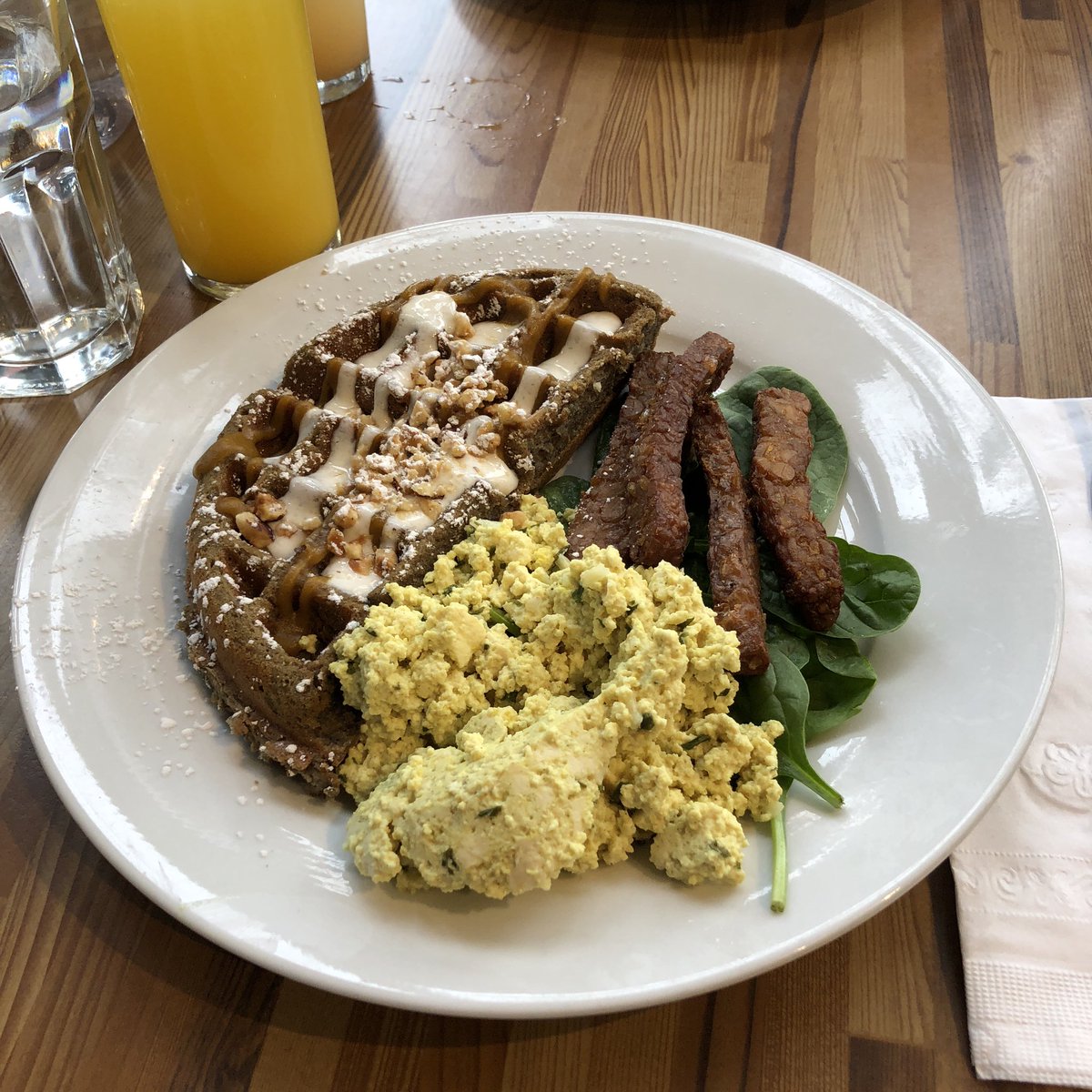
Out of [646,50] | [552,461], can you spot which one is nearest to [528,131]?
[646,50]

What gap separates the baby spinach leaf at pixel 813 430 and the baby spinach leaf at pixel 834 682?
0.35 metres

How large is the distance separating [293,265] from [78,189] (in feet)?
1.66

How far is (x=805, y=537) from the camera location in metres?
1.74

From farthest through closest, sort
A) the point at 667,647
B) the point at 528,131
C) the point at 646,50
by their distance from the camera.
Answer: the point at 646,50, the point at 528,131, the point at 667,647

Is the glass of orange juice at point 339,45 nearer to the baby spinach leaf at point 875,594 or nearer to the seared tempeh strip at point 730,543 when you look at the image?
the seared tempeh strip at point 730,543

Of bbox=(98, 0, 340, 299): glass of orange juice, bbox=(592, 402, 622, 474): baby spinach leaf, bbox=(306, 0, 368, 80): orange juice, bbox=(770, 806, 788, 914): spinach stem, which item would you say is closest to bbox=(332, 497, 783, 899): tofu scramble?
bbox=(770, 806, 788, 914): spinach stem

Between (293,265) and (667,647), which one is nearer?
(667,647)

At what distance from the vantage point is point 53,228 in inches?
87.1

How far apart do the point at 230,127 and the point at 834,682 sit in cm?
174

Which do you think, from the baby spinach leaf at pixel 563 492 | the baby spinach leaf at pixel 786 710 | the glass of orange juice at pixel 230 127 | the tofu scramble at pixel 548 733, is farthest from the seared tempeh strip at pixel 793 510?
the glass of orange juice at pixel 230 127

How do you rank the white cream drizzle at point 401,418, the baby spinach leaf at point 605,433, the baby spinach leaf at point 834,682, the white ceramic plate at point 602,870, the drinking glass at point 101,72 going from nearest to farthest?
the white ceramic plate at point 602,870 < the baby spinach leaf at point 834,682 < the white cream drizzle at point 401,418 < the baby spinach leaf at point 605,433 < the drinking glass at point 101,72

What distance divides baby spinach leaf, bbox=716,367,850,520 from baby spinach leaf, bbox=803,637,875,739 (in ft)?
1.14

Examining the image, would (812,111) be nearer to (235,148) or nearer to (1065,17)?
(1065,17)

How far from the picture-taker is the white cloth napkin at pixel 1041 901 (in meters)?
1.34
